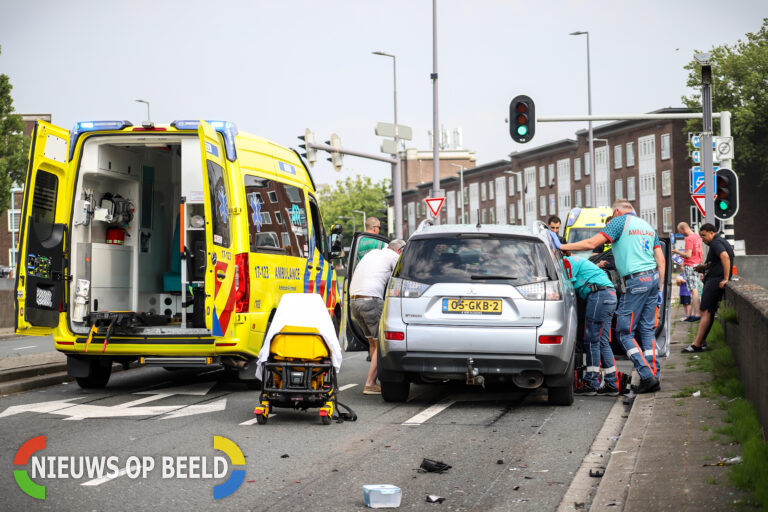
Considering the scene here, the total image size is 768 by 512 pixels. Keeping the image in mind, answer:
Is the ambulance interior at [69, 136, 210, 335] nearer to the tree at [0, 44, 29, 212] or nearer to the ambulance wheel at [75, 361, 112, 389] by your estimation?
the ambulance wheel at [75, 361, 112, 389]

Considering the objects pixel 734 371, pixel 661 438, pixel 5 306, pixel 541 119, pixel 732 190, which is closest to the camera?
pixel 661 438

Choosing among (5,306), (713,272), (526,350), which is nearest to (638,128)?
(5,306)

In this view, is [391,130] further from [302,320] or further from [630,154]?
[630,154]

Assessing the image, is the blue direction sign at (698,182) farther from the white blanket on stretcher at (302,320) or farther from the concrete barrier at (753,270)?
the concrete barrier at (753,270)

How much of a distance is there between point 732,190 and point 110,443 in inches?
509

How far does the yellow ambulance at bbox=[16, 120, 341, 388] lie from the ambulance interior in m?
0.02

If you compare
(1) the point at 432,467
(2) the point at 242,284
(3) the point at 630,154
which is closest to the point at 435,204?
(2) the point at 242,284

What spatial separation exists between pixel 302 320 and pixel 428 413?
1587 millimetres

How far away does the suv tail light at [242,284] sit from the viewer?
10.7m

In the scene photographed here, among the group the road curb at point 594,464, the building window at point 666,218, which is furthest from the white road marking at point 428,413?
the building window at point 666,218

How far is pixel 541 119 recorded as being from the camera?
2067 cm

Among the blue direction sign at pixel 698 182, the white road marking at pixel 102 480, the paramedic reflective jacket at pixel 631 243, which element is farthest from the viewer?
the blue direction sign at pixel 698 182

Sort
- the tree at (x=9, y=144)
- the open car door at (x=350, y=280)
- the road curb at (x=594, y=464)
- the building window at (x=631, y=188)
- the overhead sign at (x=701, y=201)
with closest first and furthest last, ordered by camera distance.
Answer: the road curb at (x=594, y=464)
the open car door at (x=350, y=280)
the overhead sign at (x=701, y=201)
the tree at (x=9, y=144)
the building window at (x=631, y=188)

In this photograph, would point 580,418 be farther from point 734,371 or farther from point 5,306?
point 5,306
